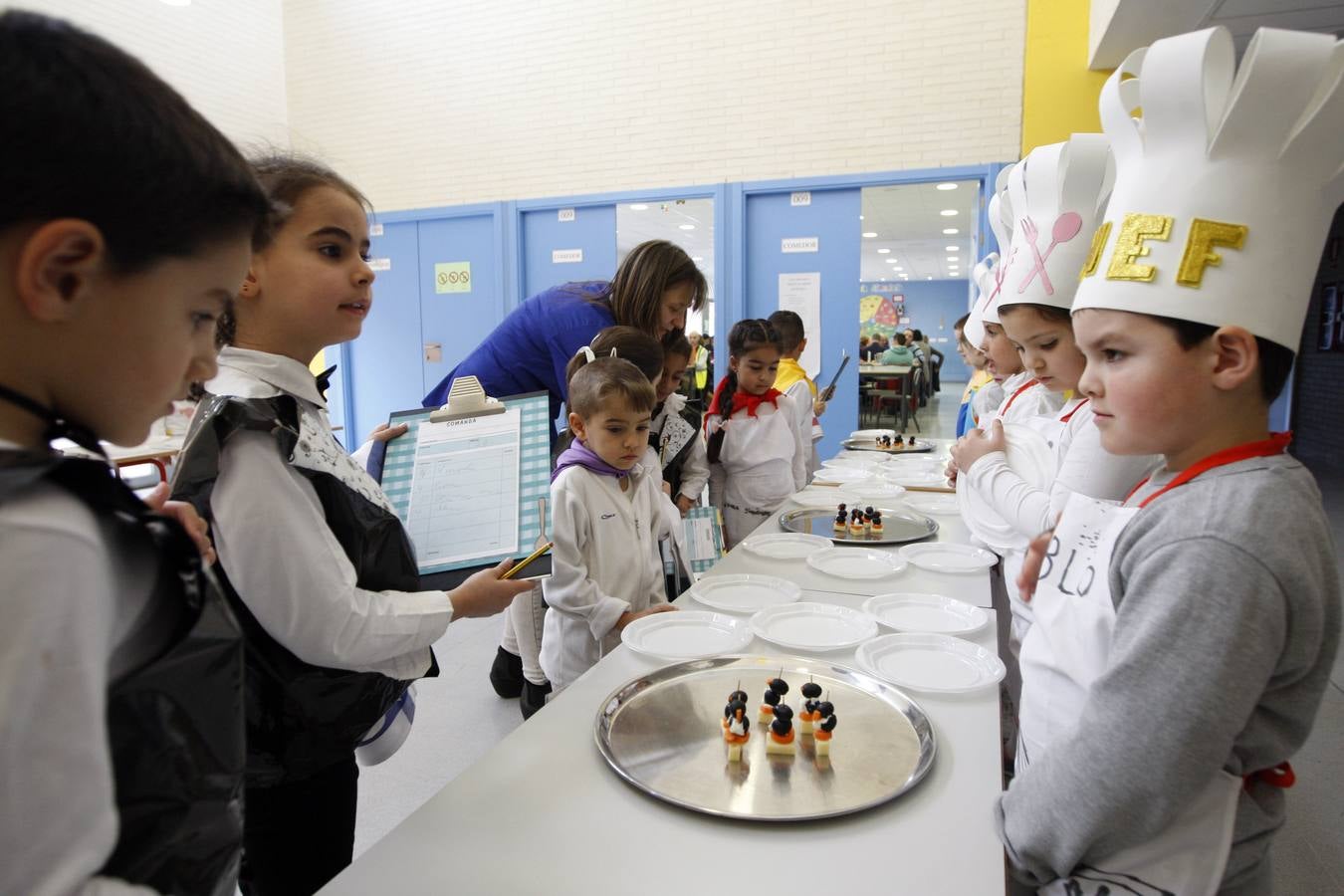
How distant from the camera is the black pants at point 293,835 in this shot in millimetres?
1262

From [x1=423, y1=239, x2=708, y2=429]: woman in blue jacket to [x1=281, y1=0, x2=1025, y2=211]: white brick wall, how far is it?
3885 mm

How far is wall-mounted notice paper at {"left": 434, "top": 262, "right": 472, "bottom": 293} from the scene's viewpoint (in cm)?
705

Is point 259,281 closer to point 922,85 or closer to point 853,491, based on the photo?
point 853,491

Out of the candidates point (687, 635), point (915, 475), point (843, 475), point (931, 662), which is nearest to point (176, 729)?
point (687, 635)

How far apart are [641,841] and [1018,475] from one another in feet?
4.64

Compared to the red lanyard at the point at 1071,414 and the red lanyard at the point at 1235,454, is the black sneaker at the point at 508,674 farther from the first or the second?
the red lanyard at the point at 1235,454

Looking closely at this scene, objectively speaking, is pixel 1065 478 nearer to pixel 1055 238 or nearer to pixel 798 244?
pixel 1055 238

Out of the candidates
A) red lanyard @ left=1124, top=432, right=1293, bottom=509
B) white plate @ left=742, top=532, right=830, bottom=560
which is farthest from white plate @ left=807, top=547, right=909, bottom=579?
red lanyard @ left=1124, top=432, right=1293, bottom=509

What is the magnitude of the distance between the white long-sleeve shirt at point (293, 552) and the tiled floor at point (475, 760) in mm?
1277

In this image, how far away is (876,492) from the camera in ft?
10.3

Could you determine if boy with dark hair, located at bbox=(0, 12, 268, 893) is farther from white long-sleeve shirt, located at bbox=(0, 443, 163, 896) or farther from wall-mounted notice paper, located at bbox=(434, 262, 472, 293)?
wall-mounted notice paper, located at bbox=(434, 262, 472, 293)

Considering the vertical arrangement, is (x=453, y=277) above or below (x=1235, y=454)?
above

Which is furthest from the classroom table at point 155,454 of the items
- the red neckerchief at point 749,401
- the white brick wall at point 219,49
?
the red neckerchief at point 749,401

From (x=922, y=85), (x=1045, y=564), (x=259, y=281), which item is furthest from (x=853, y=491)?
(x=922, y=85)
